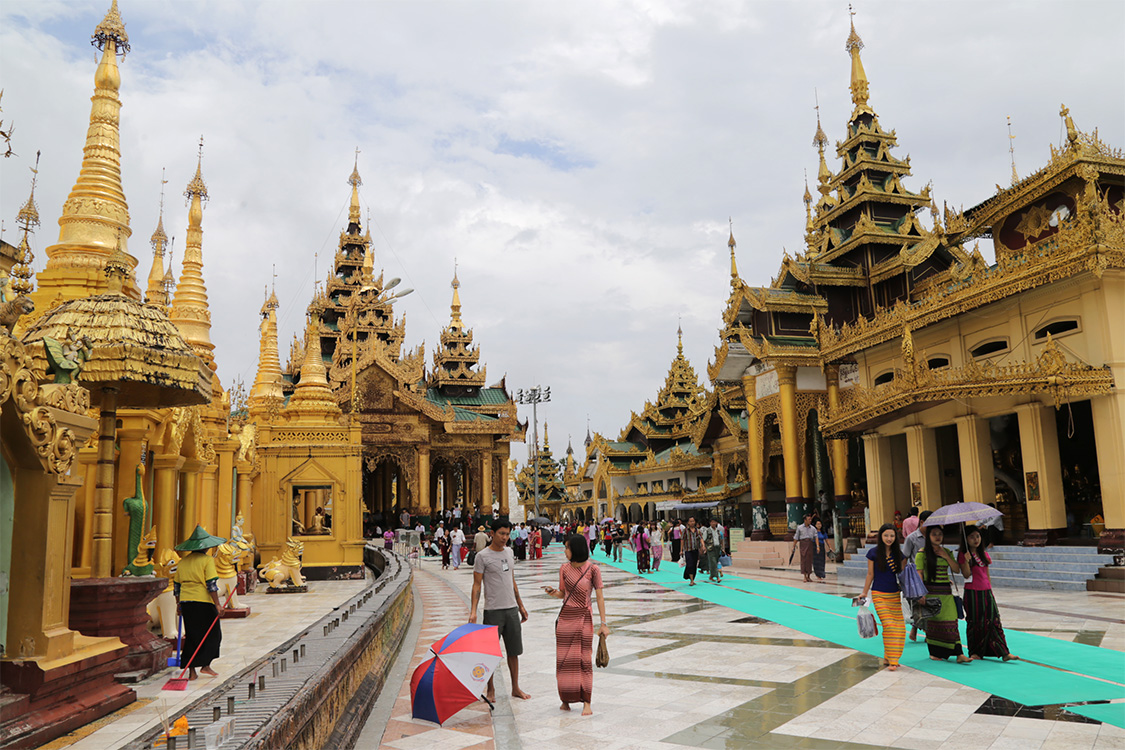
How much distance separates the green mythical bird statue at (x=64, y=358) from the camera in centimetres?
556

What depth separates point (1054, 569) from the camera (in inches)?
525

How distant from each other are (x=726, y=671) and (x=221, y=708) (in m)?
4.77

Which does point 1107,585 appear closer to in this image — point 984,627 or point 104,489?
point 984,627

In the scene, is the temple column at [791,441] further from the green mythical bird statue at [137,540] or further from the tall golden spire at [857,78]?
the green mythical bird statue at [137,540]

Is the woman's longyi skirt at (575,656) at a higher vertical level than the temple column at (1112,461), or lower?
lower

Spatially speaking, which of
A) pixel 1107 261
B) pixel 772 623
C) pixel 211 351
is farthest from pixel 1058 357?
pixel 211 351

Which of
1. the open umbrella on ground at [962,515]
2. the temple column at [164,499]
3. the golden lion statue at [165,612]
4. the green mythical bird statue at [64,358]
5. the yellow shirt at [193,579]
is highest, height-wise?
the green mythical bird statue at [64,358]

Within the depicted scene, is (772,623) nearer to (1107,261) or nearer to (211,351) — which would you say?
(1107,261)

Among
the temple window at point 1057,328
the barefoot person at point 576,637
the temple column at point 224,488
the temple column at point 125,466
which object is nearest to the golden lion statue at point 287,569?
the temple column at point 224,488

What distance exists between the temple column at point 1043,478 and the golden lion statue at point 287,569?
13474 mm

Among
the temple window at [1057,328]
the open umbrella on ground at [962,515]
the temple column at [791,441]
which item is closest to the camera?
the open umbrella on ground at [962,515]

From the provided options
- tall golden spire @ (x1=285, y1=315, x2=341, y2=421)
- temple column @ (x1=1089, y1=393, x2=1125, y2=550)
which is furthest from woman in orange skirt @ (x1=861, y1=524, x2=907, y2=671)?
tall golden spire @ (x1=285, y1=315, x2=341, y2=421)

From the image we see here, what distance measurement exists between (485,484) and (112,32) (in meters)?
29.8

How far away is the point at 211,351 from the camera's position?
15844mm
